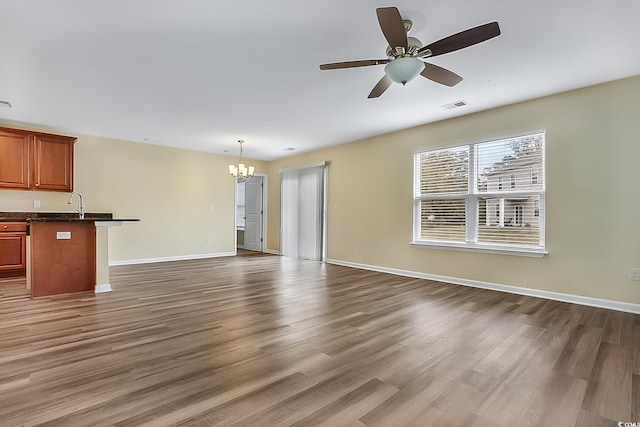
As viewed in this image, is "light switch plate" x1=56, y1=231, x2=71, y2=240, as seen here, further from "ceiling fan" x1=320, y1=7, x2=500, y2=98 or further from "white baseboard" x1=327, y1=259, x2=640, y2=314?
"white baseboard" x1=327, y1=259, x2=640, y2=314

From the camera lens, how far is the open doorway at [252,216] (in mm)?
8570

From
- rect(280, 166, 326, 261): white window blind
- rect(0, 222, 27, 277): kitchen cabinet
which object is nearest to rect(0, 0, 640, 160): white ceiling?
rect(0, 222, 27, 277): kitchen cabinet

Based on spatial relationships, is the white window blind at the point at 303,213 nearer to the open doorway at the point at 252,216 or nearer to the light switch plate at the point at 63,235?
the open doorway at the point at 252,216

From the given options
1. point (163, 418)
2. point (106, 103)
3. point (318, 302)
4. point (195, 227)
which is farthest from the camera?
point (195, 227)

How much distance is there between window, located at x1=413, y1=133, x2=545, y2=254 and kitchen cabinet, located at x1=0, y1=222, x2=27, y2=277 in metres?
6.27

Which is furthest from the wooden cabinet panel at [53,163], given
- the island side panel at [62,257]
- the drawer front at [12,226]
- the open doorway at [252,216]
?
the open doorway at [252,216]

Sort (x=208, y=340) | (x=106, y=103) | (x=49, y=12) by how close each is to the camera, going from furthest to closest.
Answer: (x=106, y=103) < (x=208, y=340) < (x=49, y=12)

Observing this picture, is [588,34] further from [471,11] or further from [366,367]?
[366,367]

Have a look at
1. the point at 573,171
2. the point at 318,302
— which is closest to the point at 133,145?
the point at 318,302

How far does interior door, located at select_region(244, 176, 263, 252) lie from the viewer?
8609mm

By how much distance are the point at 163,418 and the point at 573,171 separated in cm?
458

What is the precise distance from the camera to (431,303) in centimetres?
362

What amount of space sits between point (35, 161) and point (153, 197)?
191 cm

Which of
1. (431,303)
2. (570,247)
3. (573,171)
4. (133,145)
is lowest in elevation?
(431,303)
